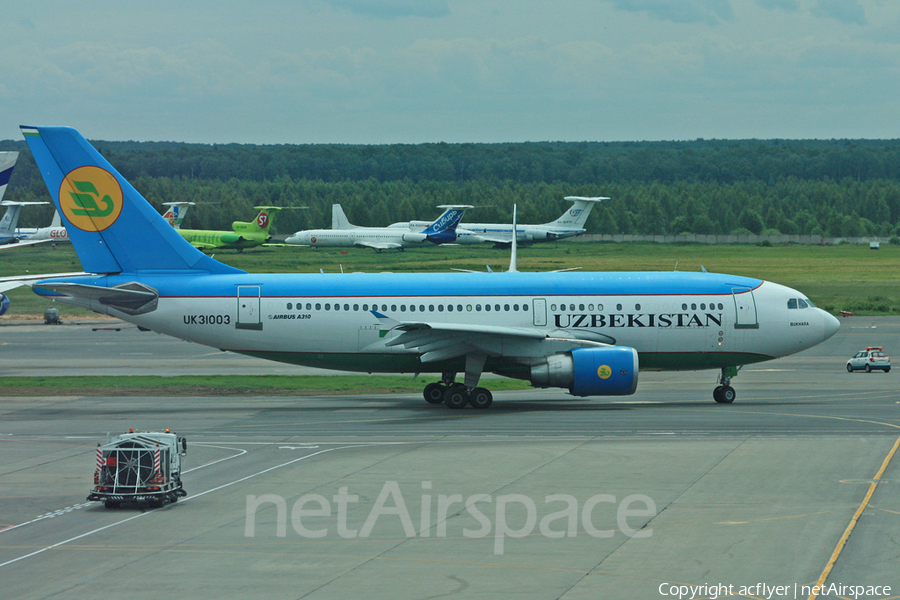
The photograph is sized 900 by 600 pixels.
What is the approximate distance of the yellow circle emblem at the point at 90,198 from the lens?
40.0 m

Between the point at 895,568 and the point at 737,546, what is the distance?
8.75 feet

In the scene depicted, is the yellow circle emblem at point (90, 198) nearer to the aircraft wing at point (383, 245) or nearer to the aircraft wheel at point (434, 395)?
the aircraft wheel at point (434, 395)

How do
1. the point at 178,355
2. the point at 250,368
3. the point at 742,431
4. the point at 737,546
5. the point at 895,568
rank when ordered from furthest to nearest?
the point at 178,355 → the point at 250,368 → the point at 742,431 → the point at 737,546 → the point at 895,568

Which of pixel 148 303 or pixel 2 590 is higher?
pixel 148 303

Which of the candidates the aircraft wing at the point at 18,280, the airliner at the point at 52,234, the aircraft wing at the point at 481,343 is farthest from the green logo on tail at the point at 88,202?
the airliner at the point at 52,234

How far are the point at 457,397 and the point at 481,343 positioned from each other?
2.32 meters

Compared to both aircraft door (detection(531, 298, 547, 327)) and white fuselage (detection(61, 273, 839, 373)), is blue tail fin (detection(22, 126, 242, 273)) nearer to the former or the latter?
white fuselage (detection(61, 273, 839, 373))

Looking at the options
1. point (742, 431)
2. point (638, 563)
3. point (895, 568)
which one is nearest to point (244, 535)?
point (638, 563)

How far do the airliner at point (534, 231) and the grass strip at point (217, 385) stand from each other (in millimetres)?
98247

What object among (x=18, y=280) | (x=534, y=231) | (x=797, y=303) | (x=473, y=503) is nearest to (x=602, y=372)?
(x=797, y=303)

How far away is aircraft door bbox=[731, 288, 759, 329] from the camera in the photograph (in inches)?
1564

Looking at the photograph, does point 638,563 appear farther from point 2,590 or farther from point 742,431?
point 742,431

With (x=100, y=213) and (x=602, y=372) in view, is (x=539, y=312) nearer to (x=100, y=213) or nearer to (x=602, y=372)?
(x=602, y=372)

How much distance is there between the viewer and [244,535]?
20.0 metres
